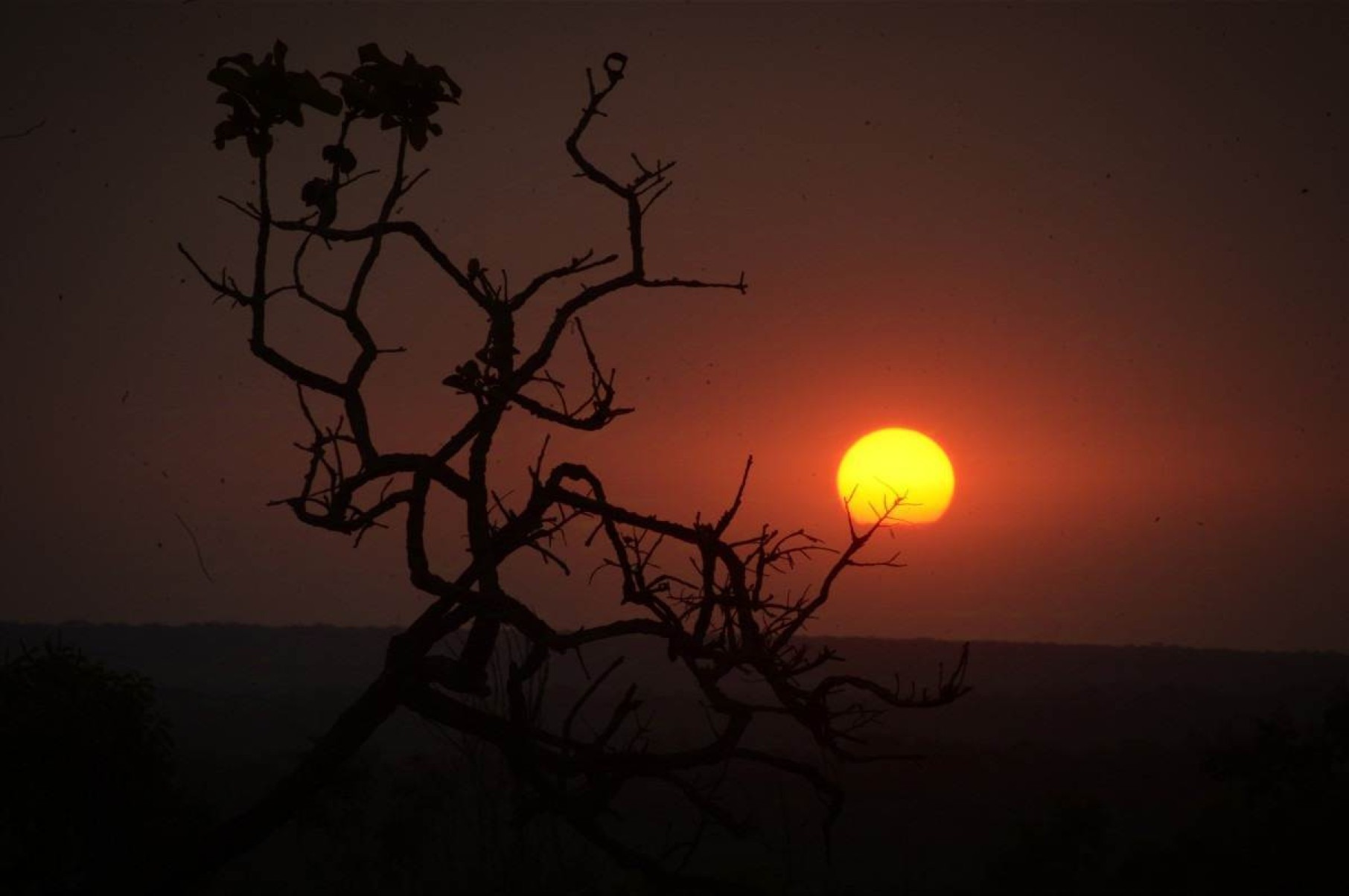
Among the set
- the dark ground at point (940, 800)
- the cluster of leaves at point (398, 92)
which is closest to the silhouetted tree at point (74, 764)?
the dark ground at point (940, 800)

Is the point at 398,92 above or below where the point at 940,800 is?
below

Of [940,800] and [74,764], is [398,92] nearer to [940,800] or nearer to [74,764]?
[74,764]

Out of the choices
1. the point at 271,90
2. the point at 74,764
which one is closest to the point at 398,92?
the point at 271,90

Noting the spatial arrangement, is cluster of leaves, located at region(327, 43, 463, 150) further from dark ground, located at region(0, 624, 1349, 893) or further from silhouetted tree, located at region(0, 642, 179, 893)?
silhouetted tree, located at region(0, 642, 179, 893)

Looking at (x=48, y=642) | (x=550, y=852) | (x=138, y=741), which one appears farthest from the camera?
(x=550, y=852)

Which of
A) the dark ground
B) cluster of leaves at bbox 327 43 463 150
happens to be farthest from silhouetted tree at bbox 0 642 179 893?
cluster of leaves at bbox 327 43 463 150

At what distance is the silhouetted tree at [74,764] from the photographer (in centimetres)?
2286

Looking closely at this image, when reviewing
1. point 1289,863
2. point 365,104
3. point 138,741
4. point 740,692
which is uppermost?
point 740,692

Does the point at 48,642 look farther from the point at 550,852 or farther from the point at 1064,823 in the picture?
the point at 1064,823

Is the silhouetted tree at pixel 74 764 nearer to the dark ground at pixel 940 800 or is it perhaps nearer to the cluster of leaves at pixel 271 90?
the dark ground at pixel 940 800

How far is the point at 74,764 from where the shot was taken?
24500mm

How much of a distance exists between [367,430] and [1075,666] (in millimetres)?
165751

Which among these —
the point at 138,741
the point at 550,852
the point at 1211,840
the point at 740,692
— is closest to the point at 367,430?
the point at 138,741

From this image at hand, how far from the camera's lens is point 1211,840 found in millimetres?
44656
